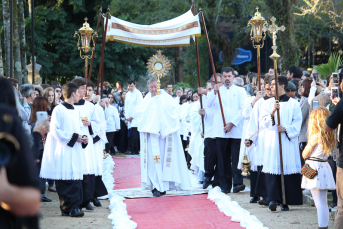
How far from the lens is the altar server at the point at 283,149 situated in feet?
23.8

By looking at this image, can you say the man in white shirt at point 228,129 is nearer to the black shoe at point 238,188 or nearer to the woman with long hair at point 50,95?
the black shoe at point 238,188

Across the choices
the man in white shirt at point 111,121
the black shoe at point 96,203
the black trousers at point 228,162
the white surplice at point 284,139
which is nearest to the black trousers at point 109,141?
the man in white shirt at point 111,121

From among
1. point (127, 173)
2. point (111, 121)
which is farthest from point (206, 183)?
point (111, 121)

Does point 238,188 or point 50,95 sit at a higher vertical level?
point 50,95

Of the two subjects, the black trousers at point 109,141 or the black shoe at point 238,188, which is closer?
the black shoe at point 238,188

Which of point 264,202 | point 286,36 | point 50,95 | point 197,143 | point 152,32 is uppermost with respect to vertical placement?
point 286,36

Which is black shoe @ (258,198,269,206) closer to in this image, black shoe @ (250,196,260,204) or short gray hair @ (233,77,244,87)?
black shoe @ (250,196,260,204)

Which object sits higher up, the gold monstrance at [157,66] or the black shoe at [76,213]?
the gold monstrance at [157,66]

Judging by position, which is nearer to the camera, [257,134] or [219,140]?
[257,134]

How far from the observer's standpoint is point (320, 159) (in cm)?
563

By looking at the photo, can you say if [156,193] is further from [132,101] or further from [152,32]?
[132,101]

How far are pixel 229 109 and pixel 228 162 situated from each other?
1042 millimetres

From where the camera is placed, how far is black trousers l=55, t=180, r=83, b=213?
23.3 ft

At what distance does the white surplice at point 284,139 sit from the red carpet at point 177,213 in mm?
1104
